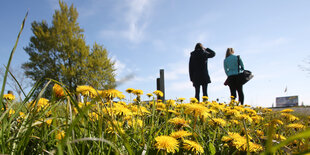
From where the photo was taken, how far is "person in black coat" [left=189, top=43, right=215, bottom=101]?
710cm

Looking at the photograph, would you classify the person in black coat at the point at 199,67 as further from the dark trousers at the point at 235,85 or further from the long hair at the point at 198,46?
the dark trousers at the point at 235,85

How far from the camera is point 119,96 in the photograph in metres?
1.18

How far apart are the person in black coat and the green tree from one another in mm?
12577

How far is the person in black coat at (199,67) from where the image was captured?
7.10 meters

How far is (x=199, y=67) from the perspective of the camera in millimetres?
7309

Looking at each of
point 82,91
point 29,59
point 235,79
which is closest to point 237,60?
point 235,79

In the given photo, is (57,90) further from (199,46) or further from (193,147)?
(199,46)

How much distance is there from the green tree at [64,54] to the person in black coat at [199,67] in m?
12.6

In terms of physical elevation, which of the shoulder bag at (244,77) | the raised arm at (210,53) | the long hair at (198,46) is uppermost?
the long hair at (198,46)

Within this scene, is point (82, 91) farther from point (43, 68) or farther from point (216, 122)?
point (43, 68)

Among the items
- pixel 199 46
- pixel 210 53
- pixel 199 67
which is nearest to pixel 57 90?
pixel 199 67

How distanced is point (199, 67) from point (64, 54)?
16.5 m

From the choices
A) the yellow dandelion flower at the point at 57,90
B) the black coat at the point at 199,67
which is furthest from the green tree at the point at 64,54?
the yellow dandelion flower at the point at 57,90

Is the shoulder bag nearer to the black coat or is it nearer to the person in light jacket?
the person in light jacket
